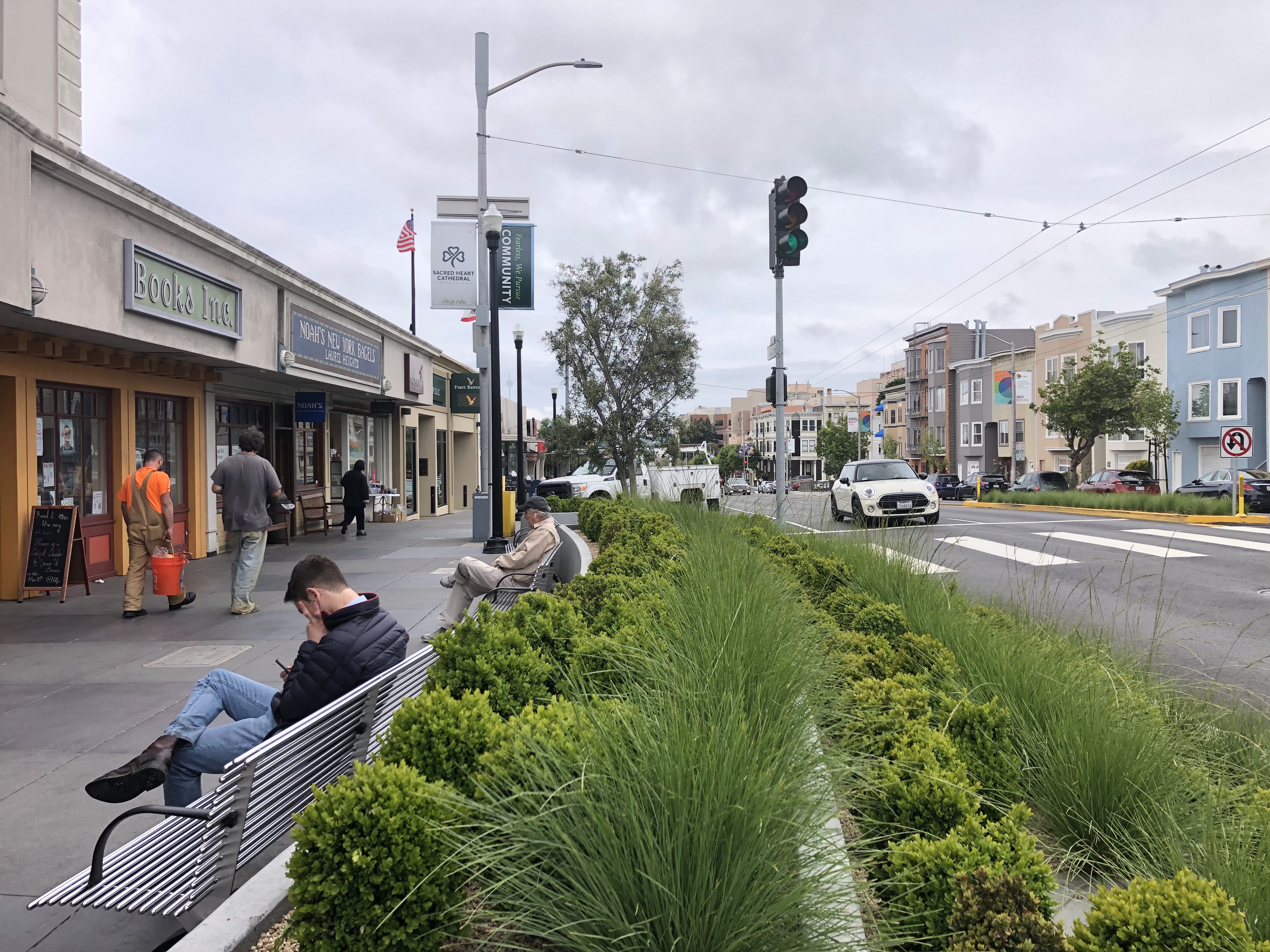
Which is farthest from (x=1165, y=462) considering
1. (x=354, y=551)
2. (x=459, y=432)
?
(x=354, y=551)

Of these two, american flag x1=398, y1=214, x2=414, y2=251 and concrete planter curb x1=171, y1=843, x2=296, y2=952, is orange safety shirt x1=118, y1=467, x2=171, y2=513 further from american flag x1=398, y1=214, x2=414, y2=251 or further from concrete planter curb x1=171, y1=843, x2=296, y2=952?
american flag x1=398, y1=214, x2=414, y2=251

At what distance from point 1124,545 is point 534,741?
13.5m

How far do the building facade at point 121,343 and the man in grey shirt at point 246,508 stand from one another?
1946 millimetres

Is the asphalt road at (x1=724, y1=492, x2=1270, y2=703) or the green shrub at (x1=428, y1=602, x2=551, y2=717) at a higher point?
the green shrub at (x1=428, y1=602, x2=551, y2=717)

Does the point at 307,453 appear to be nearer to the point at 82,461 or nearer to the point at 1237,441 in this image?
the point at 82,461

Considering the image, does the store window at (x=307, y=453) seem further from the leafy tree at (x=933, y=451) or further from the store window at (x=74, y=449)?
the leafy tree at (x=933, y=451)

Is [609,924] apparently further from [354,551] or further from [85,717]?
[354,551]

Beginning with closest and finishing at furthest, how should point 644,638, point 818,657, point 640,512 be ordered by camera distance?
point 644,638, point 818,657, point 640,512

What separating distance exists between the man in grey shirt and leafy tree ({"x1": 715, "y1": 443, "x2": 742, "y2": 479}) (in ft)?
225

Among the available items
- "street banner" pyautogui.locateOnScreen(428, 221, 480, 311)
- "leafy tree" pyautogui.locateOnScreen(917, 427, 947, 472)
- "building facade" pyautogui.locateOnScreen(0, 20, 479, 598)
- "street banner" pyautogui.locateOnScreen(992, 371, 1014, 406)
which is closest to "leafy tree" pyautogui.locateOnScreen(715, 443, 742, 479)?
"leafy tree" pyautogui.locateOnScreen(917, 427, 947, 472)

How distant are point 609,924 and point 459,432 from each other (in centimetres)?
3466

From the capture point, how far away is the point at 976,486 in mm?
39812

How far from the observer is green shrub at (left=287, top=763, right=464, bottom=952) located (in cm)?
198

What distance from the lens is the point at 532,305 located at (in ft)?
55.3
